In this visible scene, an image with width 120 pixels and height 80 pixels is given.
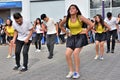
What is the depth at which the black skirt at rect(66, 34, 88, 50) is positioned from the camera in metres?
8.56

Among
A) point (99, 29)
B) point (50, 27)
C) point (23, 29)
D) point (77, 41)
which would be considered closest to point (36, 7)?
point (50, 27)

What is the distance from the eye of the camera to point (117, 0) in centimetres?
2684

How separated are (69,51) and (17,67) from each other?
8.28 ft

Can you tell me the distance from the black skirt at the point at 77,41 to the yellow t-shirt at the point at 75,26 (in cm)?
10

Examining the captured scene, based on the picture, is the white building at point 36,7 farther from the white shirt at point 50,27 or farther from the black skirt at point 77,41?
the black skirt at point 77,41

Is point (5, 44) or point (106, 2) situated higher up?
point (106, 2)

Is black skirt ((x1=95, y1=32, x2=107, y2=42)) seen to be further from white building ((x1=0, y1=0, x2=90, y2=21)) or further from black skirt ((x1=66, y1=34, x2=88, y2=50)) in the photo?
white building ((x1=0, y1=0, x2=90, y2=21))

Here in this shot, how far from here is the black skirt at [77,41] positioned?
8562mm

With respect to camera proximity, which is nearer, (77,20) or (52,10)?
(77,20)

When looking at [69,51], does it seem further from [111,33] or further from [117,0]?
[117,0]

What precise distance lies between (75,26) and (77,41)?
35 centimetres

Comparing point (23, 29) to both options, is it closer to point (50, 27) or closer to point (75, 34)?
point (75, 34)

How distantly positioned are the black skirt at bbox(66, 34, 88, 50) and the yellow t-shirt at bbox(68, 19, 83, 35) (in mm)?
100

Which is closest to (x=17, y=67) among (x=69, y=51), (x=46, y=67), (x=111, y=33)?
(x=46, y=67)
